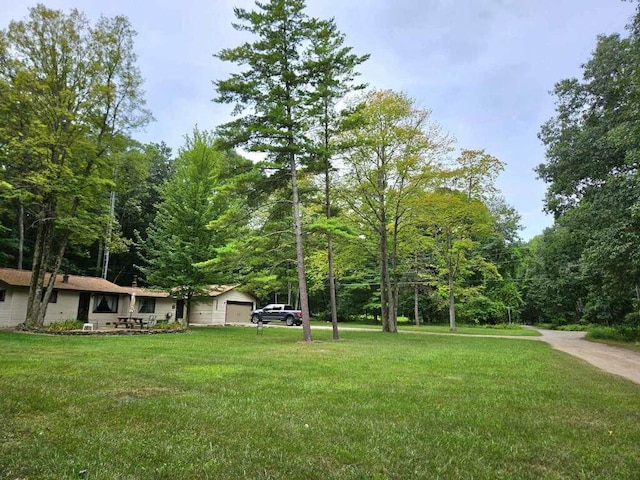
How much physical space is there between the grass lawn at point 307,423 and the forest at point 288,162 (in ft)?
25.9

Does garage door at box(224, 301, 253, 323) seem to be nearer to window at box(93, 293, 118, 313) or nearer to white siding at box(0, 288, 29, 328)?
window at box(93, 293, 118, 313)

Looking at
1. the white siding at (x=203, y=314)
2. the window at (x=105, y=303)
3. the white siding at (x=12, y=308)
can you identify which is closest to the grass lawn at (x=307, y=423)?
the white siding at (x=12, y=308)

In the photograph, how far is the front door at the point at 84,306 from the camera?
23156 millimetres

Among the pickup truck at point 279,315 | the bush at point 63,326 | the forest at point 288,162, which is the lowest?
the bush at point 63,326

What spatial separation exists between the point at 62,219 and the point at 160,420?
15.6 meters

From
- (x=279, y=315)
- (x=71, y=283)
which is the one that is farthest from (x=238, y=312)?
(x=71, y=283)

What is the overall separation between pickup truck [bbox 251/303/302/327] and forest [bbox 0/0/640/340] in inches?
271

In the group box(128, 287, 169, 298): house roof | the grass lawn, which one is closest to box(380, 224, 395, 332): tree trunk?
box(128, 287, 169, 298): house roof

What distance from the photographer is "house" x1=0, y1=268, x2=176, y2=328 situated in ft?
63.8

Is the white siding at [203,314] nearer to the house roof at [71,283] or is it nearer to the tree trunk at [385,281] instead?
the house roof at [71,283]

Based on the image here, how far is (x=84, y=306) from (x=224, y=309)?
10708mm

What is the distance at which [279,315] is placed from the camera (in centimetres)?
3328

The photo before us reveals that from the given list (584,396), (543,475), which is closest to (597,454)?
(543,475)

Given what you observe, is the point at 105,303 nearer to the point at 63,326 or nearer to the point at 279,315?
the point at 63,326
